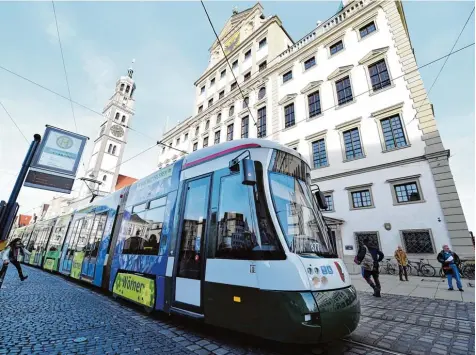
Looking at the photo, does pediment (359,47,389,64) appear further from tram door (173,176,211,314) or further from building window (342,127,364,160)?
tram door (173,176,211,314)

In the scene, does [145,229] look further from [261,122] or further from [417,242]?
[261,122]

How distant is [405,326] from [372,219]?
10.2 metres

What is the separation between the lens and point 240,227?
340 centimetres

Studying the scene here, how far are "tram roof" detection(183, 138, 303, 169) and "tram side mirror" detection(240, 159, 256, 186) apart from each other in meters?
0.79

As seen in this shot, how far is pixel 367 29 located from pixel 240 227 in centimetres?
2059

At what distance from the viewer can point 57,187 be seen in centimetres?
795

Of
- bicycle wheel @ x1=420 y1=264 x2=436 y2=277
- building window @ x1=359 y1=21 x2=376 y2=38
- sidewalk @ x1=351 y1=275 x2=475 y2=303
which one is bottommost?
sidewalk @ x1=351 y1=275 x2=475 y2=303

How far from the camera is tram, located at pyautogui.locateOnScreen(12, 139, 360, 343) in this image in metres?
2.86

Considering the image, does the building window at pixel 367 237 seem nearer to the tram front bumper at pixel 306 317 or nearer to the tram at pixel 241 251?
the tram at pixel 241 251

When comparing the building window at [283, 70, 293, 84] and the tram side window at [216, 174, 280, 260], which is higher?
the building window at [283, 70, 293, 84]

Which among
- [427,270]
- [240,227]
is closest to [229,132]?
[427,270]

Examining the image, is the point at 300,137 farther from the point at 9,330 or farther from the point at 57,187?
the point at 9,330

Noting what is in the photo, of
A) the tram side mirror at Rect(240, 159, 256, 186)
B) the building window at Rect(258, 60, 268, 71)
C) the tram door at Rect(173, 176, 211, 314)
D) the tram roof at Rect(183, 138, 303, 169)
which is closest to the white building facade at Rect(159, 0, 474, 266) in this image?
the building window at Rect(258, 60, 268, 71)

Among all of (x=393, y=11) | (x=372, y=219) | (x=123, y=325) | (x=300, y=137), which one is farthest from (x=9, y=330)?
(x=393, y=11)
